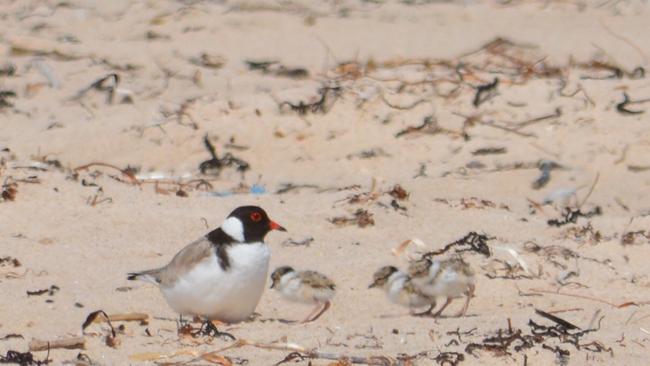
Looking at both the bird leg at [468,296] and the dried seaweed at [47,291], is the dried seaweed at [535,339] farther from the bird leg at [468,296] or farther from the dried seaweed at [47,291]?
the dried seaweed at [47,291]

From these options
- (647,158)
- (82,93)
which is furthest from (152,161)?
(647,158)

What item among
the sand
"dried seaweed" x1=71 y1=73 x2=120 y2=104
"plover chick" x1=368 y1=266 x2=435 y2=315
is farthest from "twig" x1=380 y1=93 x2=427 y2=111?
"plover chick" x1=368 y1=266 x2=435 y2=315

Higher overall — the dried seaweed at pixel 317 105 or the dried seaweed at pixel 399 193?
the dried seaweed at pixel 399 193

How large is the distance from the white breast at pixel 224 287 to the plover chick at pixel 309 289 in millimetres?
305

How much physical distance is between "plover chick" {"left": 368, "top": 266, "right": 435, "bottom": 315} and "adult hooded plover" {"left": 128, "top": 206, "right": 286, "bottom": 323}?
26.5 inches

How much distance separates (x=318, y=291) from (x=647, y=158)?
418cm

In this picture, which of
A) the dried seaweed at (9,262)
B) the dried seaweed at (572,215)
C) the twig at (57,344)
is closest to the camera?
the twig at (57,344)

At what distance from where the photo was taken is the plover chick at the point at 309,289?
7172 millimetres

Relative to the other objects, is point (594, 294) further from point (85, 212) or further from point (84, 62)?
point (84, 62)

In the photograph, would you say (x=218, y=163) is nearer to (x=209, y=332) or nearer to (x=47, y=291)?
(x=47, y=291)

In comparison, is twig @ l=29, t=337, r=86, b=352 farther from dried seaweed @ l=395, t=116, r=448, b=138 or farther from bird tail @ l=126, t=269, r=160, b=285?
dried seaweed @ l=395, t=116, r=448, b=138

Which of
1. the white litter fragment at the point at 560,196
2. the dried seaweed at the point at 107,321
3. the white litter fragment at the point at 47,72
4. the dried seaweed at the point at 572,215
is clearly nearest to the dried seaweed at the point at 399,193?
the dried seaweed at the point at 572,215

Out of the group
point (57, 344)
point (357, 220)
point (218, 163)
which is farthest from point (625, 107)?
point (57, 344)

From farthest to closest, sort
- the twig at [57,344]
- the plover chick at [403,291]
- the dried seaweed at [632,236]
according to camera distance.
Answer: the dried seaweed at [632,236]
the plover chick at [403,291]
the twig at [57,344]
